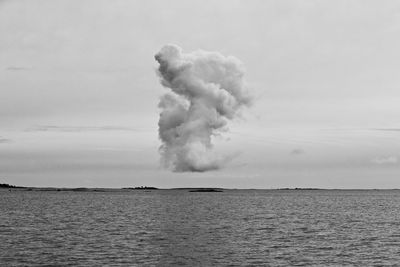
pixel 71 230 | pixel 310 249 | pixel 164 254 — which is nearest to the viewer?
pixel 164 254

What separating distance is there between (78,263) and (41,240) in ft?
58.0

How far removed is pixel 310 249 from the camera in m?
59.1

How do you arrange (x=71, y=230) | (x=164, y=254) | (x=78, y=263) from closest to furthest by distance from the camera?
(x=78, y=263) < (x=164, y=254) < (x=71, y=230)

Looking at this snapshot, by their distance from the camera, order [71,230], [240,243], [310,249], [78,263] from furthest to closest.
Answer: [71,230] < [240,243] < [310,249] < [78,263]

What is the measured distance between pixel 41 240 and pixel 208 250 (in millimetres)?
Result: 20521

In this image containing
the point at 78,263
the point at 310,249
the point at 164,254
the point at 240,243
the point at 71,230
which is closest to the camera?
the point at 78,263

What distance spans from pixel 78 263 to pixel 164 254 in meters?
9.39

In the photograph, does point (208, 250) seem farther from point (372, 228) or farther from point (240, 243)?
point (372, 228)

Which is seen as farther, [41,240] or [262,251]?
[41,240]

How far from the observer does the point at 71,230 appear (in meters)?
77.4

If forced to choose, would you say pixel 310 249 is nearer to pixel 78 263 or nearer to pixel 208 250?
pixel 208 250

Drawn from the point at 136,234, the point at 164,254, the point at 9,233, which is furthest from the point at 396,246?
the point at 9,233

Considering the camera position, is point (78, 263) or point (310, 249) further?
point (310, 249)

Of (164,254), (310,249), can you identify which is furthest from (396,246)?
(164,254)
